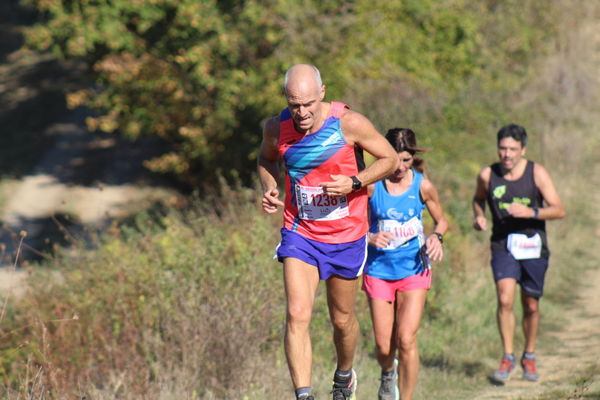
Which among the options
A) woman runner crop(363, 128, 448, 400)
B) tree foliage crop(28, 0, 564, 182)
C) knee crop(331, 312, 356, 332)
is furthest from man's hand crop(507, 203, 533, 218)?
tree foliage crop(28, 0, 564, 182)

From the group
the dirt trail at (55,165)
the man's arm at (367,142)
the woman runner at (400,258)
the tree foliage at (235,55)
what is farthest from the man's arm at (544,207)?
the dirt trail at (55,165)

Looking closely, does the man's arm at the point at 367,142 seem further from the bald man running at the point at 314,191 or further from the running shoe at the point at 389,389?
the running shoe at the point at 389,389

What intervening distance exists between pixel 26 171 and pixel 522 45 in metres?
13.5

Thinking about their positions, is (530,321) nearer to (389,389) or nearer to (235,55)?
(389,389)

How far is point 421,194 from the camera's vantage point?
6.20 metres

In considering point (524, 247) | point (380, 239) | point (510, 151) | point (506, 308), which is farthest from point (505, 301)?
point (380, 239)

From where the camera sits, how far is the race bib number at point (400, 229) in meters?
6.09

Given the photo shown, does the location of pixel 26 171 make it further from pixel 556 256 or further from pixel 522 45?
pixel 556 256

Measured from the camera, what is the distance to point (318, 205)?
5.34m

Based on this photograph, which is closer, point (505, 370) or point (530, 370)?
point (505, 370)

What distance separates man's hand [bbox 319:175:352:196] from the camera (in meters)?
5.00

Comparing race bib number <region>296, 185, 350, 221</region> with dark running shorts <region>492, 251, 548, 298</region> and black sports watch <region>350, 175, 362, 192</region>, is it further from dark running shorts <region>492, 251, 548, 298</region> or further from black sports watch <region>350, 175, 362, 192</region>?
dark running shorts <region>492, 251, 548, 298</region>

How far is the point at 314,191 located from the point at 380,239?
0.88 metres

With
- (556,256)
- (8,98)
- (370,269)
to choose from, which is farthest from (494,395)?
(8,98)
